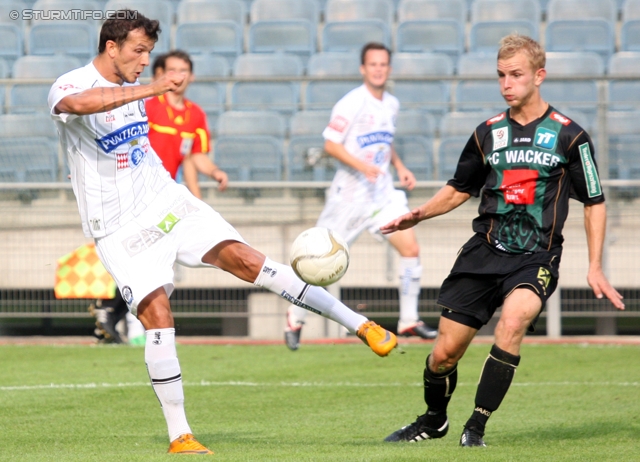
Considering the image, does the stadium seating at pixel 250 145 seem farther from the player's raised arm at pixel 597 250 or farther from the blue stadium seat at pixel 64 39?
the player's raised arm at pixel 597 250

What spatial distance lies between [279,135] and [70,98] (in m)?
7.03

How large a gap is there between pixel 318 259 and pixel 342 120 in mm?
4602

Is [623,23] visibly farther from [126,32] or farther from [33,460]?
[33,460]

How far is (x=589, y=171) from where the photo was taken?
5.27 metres

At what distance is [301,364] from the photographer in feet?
31.1

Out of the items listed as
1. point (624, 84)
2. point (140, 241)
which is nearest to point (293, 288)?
point (140, 241)

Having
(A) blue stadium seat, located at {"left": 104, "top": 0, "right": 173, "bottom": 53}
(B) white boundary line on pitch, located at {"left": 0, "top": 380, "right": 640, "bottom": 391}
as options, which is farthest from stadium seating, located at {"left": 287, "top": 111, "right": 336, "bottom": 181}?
(A) blue stadium seat, located at {"left": 104, "top": 0, "right": 173, "bottom": 53}

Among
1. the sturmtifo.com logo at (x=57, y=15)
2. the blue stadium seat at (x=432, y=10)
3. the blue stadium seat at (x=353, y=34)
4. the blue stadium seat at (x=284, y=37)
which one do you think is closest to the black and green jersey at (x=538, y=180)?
the blue stadium seat at (x=353, y=34)

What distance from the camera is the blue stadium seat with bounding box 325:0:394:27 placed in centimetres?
1595

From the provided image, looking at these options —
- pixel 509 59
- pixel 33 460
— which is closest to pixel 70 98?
pixel 33 460

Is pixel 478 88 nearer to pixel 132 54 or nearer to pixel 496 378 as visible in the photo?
pixel 132 54

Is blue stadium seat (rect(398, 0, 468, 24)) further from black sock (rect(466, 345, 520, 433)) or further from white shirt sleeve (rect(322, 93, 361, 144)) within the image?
black sock (rect(466, 345, 520, 433))

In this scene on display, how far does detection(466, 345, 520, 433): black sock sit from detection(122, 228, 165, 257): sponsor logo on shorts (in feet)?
6.46

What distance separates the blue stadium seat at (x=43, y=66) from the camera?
15273 mm
